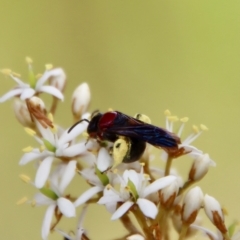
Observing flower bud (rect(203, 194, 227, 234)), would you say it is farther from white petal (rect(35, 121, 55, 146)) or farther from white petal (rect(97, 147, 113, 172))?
white petal (rect(35, 121, 55, 146))

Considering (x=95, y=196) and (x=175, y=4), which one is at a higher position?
(x=175, y=4)

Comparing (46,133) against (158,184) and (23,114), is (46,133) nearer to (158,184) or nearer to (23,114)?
(23,114)

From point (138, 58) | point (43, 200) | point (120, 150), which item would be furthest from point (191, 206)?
point (138, 58)

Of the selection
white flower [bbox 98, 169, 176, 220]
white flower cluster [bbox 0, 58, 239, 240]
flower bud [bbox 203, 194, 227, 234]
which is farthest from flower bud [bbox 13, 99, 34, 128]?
flower bud [bbox 203, 194, 227, 234]

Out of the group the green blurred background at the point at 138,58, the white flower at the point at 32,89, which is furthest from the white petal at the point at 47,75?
the green blurred background at the point at 138,58

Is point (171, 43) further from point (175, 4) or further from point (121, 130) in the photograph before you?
point (121, 130)

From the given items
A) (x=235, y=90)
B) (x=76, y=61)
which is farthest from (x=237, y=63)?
(x=76, y=61)
